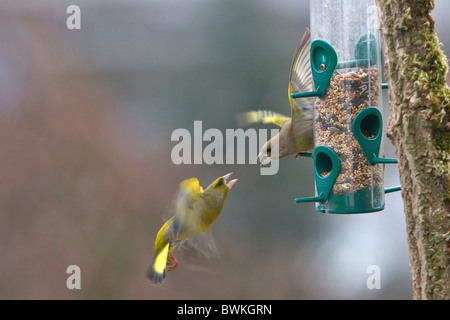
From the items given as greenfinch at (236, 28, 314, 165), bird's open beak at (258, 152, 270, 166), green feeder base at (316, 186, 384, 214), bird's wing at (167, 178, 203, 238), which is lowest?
green feeder base at (316, 186, 384, 214)

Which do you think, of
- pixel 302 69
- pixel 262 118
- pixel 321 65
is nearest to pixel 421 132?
pixel 321 65

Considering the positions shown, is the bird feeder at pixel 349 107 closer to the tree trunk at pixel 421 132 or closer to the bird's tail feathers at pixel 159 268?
the tree trunk at pixel 421 132

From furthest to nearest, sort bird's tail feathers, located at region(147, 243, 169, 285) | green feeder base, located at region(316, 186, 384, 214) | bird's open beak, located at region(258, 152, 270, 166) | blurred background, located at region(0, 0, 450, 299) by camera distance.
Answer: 1. blurred background, located at region(0, 0, 450, 299)
2. bird's open beak, located at region(258, 152, 270, 166)
3. bird's tail feathers, located at region(147, 243, 169, 285)
4. green feeder base, located at region(316, 186, 384, 214)

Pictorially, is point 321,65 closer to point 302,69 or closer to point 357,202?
point 302,69

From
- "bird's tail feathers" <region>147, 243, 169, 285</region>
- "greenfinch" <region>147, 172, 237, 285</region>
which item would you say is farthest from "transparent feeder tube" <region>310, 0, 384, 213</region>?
"bird's tail feathers" <region>147, 243, 169, 285</region>

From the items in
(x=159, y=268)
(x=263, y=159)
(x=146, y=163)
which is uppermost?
(x=146, y=163)

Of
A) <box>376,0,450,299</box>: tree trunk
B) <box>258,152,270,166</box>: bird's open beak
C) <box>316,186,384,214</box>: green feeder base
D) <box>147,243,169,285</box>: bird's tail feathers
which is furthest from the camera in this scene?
<box>258,152,270,166</box>: bird's open beak

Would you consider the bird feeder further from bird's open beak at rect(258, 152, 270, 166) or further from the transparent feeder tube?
bird's open beak at rect(258, 152, 270, 166)
